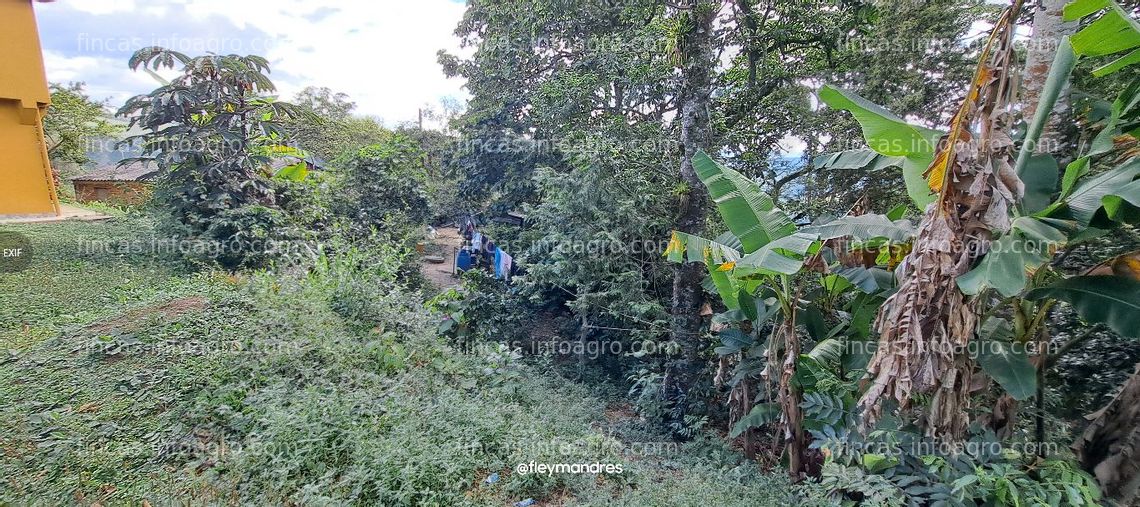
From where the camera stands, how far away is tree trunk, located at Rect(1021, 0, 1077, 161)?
331cm

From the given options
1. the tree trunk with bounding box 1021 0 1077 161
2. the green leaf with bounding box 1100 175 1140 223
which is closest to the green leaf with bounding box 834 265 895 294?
the green leaf with bounding box 1100 175 1140 223

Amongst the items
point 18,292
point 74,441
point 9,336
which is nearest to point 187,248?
point 18,292

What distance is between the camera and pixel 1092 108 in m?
3.04

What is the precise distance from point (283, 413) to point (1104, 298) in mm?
5023

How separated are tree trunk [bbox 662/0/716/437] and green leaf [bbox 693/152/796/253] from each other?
156 cm

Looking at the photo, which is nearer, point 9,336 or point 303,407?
point 303,407

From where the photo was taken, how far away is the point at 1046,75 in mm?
3354

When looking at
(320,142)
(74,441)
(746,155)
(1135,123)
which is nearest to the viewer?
(1135,123)

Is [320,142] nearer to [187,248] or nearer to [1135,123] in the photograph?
[187,248]

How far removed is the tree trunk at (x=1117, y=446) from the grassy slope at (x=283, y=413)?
170 centimetres

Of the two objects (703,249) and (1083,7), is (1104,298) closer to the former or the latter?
(1083,7)

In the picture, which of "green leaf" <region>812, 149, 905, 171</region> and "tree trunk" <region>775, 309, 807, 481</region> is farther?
"tree trunk" <region>775, 309, 807, 481</region>

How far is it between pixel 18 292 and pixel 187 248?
5.73ft

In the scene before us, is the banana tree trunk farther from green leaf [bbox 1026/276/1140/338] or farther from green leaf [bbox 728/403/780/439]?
green leaf [bbox 728/403/780/439]
